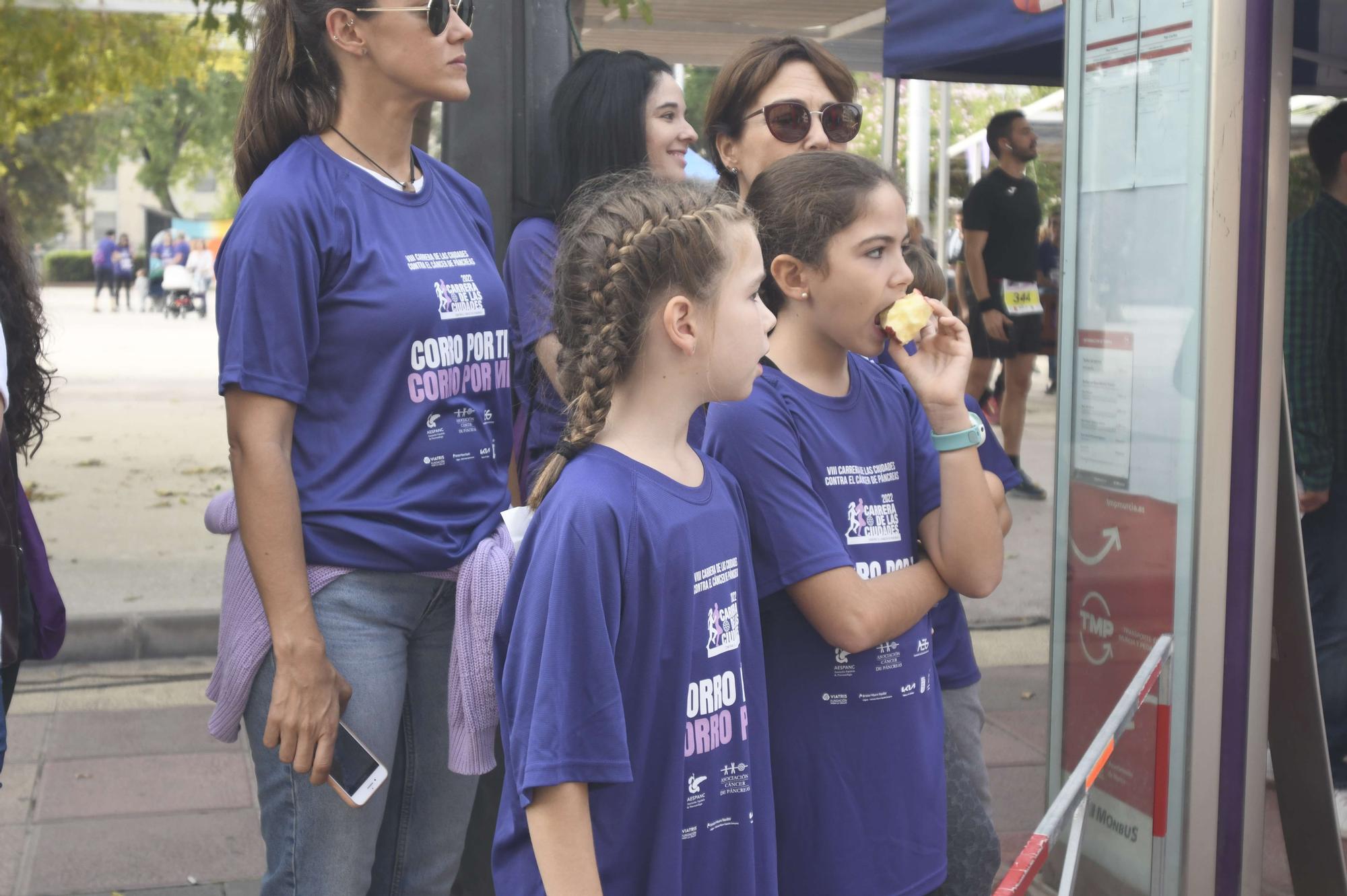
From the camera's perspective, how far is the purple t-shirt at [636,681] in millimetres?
1744

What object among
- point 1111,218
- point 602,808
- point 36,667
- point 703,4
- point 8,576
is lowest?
point 36,667

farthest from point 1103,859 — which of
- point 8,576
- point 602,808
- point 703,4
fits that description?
point 703,4

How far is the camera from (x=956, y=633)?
2.68 metres

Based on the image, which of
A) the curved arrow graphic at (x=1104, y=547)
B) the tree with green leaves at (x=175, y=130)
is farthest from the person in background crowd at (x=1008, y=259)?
the tree with green leaves at (x=175, y=130)

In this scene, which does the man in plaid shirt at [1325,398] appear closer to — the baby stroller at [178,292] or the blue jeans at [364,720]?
the blue jeans at [364,720]

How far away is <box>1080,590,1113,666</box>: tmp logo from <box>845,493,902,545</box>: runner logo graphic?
1.27 meters

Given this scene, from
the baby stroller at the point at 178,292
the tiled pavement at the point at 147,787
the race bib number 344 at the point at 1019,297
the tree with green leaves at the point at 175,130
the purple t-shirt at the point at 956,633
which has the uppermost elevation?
the tree with green leaves at the point at 175,130

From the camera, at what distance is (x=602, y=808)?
1813mm

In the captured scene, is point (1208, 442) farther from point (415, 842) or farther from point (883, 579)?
point (415, 842)

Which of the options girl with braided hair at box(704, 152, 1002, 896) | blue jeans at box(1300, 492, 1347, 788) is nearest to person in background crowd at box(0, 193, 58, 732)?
girl with braided hair at box(704, 152, 1002, 896)

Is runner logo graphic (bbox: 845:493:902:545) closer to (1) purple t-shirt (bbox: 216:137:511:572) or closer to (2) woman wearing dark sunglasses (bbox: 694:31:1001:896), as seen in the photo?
(2) woman wearing dark sunglasses (bbox: 694:31:1001:896)

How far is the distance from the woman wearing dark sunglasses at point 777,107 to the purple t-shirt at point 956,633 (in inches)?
23.4

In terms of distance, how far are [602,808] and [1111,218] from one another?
207 cm

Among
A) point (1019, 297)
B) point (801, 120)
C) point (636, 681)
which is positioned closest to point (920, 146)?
point (1019, 297)
